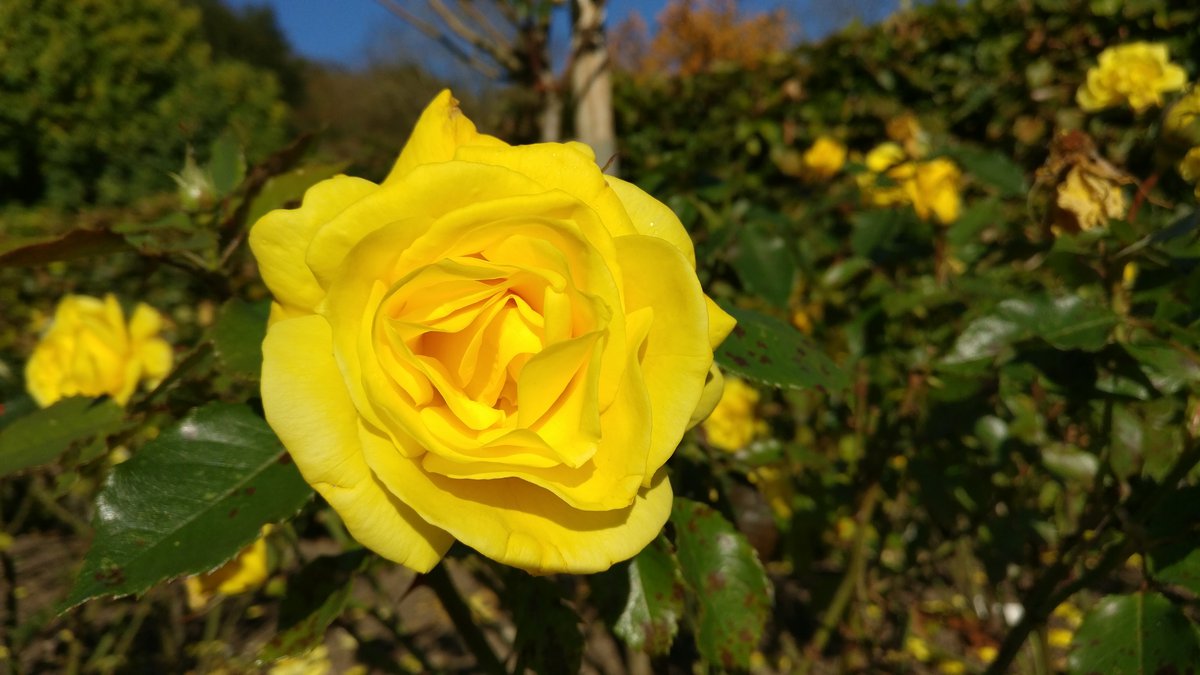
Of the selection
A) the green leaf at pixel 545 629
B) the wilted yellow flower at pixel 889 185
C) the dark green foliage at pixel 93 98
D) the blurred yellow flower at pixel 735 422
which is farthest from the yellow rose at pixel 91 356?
the dark green foliage at pixel 93 98

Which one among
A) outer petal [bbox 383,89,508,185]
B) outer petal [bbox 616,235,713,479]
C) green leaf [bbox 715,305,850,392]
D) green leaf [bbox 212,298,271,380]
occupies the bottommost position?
green leaf [bbox 715,305,850,392]

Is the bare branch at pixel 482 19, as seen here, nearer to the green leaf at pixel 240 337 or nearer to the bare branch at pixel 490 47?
the bare branch at pixel 490 47

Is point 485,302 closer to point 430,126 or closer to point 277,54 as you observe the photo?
point 430,126

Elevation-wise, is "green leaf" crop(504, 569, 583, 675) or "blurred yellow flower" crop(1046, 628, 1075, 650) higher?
"green leaf" crop(504, 569, 583, 675)

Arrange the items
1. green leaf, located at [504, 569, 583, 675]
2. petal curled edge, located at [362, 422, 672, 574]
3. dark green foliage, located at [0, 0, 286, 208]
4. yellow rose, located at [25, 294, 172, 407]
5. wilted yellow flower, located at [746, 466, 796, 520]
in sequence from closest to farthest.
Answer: petal curled edge, located at [362, 422, 672, 574] < green leaf, located at [504, 569, 583, 675] < yellow rose, located at [25, 294, 172, 407] < wilted yellow flower, located at [746, 466, 796, 520] < dark green foliage, located at [0, 0, 286, 208]

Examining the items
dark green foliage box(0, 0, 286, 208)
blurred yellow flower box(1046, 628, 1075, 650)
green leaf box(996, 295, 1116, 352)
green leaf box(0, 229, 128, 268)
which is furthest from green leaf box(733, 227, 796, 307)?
dark green foliage box(0, 0, 286, 208)

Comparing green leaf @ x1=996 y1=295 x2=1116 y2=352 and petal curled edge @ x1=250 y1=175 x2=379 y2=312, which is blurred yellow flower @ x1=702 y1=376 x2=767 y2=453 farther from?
petal curled edge @ x1=250 y1=175 x2=379 y2=312
